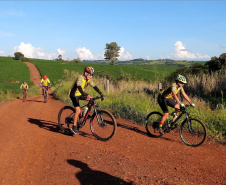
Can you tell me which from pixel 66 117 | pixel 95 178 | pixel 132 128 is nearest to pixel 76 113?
pixel 66 117

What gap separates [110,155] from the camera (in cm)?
485

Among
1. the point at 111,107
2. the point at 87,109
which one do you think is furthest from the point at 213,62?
the point at 87,109

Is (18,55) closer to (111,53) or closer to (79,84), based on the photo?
(111,53)

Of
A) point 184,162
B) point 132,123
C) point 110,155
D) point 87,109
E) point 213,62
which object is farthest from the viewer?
point 213,62

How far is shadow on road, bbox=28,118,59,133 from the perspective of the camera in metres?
7.40

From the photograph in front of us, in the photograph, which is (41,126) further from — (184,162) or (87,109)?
(184,162)

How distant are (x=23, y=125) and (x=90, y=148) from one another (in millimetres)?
3753

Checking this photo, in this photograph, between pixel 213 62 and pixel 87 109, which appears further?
pixel 213 62

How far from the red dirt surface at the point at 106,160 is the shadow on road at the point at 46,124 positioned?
0.56 m

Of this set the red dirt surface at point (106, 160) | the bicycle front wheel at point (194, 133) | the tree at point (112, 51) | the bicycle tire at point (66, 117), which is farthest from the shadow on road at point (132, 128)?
the tree at point (112, 51)

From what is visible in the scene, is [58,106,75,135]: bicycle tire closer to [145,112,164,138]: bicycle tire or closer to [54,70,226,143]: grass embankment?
[145,112,164,138]: bicycle tire

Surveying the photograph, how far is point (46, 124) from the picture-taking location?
7996 millimetres

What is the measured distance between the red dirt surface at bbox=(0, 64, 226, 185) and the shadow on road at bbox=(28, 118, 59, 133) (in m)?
0.56

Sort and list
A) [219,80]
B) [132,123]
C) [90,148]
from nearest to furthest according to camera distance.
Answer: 1. [90,148]
2. [132,123]
3. [219,80]
